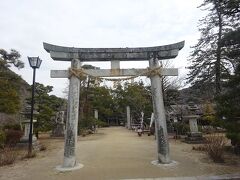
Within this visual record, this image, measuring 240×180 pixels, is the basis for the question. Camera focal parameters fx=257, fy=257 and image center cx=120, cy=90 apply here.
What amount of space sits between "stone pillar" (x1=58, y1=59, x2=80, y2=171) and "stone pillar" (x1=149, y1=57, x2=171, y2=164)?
2.84 m

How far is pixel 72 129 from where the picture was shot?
8883 mm

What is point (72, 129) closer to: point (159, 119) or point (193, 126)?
point (159, 119)

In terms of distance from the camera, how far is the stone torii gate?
29.8 feet

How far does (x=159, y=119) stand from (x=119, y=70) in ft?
7.65

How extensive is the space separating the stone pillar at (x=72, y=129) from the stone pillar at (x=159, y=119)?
2.84 m

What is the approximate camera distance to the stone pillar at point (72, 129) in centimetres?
867

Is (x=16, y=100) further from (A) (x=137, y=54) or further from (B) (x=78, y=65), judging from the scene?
(A) (x=137, y=54)

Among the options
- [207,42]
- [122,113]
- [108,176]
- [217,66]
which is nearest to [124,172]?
[108,176]

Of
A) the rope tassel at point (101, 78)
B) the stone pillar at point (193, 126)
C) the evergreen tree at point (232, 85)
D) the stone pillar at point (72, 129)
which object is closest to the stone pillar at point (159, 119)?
the rope tassel at point (101, 78)

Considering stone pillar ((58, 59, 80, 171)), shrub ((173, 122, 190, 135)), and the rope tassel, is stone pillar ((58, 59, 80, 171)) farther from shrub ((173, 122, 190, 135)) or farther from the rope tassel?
shrub ((173, 122, 190, 135))

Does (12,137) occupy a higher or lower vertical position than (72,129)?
lower

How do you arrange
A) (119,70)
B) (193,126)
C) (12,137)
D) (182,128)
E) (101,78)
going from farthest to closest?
1. (182,128)
2. (193,126)
3. (12,137)
4. (119,70)
5. (101,78)

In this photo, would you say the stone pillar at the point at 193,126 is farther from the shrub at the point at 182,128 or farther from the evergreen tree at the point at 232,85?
the evergreen tree at the point at 232,85

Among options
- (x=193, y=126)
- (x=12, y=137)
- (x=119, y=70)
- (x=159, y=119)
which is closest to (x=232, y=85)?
(x=159, y=119)
